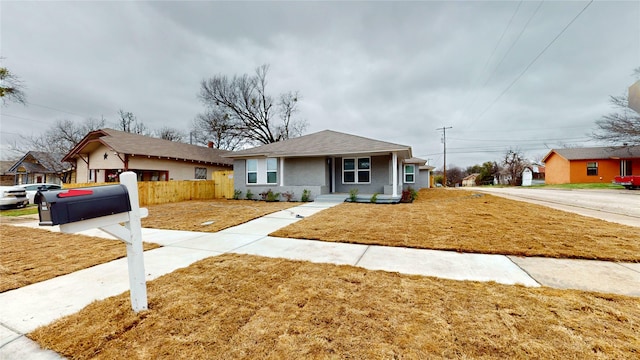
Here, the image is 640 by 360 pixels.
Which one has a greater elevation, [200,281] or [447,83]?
[447,83]

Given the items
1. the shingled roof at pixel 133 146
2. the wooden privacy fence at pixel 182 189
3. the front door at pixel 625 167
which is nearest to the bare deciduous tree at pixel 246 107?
the shingled roof at pixel 133 146

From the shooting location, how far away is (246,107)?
25656 millimetres

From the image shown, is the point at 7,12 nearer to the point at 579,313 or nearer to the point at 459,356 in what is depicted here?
the point at 459,356

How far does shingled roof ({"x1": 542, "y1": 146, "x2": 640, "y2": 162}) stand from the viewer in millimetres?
23812

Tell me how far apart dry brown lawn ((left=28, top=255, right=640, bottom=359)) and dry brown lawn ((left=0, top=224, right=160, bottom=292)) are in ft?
6.32

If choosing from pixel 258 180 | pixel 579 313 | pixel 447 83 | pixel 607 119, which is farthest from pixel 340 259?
Answer: pixel 607 119

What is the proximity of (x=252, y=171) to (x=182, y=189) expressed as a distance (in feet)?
15.4

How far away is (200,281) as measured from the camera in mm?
3107

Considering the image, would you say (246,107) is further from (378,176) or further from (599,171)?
(599,171)

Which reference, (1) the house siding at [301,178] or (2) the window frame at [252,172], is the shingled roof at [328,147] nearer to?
(2) the window frame at [252,172]

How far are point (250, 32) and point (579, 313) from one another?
1531 centimetres

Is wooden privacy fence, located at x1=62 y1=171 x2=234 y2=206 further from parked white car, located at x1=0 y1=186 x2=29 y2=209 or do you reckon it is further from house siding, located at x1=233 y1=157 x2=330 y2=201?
house siding, located at x1=233 y1=157 x2=330 y2=201

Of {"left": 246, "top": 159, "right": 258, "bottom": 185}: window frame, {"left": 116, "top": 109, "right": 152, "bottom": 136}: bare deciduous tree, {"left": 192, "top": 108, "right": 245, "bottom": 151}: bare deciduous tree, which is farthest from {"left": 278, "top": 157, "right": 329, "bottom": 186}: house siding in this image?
{"left": 116, "top": 109, "right": 152, "bottom": 136}: bare deciduous tree

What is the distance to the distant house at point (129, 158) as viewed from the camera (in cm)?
1526
